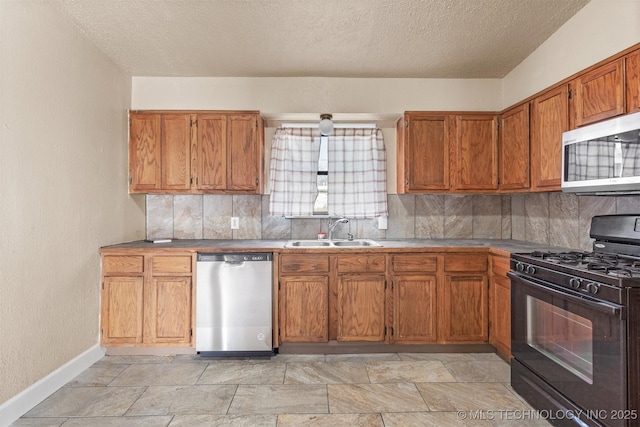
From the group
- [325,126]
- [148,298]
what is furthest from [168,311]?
[325,126]

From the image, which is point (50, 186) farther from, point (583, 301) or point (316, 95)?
point (583, 301)

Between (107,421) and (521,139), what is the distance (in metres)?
3.57

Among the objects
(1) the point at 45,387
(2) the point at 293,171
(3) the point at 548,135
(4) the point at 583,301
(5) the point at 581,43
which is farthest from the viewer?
(2) the point at 293,171

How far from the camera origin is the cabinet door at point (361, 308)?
2699 millimetres

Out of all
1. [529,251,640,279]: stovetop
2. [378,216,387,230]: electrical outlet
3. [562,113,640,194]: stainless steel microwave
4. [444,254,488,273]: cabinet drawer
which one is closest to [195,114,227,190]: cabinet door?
[378,216,387,230]: electrical outlet

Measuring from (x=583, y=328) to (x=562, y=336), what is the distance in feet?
0.56

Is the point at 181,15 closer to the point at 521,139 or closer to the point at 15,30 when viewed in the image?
the point at 15,30

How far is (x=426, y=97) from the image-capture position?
3.23 meters

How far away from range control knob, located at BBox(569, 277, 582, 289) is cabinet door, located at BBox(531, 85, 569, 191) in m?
0.92

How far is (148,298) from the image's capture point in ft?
8.82

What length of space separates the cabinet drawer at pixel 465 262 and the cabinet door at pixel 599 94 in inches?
47.2

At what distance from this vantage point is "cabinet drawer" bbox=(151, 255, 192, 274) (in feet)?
8.86

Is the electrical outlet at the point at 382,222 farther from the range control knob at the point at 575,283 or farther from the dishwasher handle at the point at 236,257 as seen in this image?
the range control knob at the point at 575,283

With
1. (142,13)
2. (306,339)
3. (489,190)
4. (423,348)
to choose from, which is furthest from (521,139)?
(142,13)
